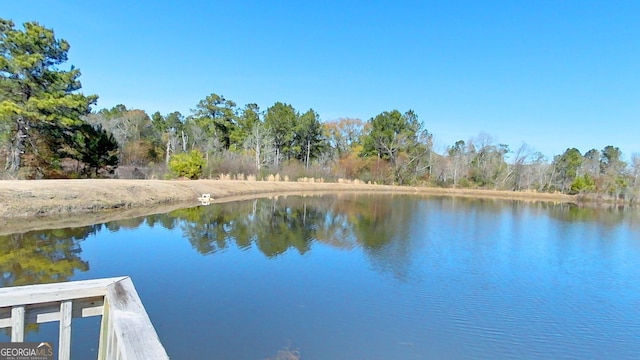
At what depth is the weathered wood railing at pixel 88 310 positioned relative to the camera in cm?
148

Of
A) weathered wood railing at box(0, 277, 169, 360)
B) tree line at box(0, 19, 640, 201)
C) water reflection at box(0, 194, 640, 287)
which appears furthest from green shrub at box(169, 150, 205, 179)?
weathered wood railing at box(0, 277, 169, 360)

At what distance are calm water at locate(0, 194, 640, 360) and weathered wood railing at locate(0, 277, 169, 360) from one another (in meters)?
2.40

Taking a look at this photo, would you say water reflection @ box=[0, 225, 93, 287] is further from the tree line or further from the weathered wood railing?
the tree line

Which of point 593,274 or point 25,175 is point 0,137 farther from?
point 593,274

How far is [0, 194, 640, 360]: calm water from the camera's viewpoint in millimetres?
4617

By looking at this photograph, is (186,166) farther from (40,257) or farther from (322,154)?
(322,154)

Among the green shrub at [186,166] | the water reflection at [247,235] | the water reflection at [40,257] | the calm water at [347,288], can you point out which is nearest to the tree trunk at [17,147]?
the green shrub at [186,166]

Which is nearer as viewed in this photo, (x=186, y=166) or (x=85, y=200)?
(x=85, y=200)

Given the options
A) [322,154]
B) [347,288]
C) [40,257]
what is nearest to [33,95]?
[40,257]

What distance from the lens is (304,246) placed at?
10.3 meters

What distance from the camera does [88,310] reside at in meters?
2.01

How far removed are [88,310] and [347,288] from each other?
5242mm

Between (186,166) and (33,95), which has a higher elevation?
(33,95)

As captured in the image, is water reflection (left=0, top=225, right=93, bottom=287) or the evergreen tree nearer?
water reflection (left=0, top=225, right=93, bottom=287)
